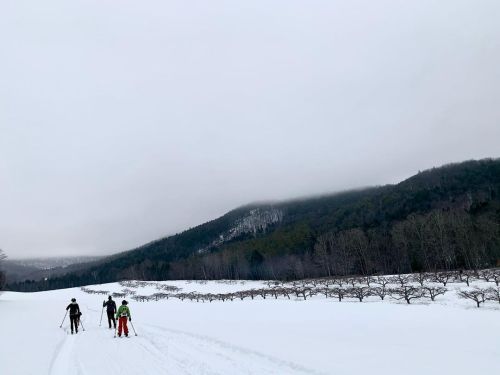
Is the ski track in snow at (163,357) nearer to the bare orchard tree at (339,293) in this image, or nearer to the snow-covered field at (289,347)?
the snow-covered field at (289,347)

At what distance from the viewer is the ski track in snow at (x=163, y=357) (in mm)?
9484

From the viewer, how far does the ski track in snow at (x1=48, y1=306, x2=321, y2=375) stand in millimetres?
9484

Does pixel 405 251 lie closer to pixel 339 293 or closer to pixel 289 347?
pixel 339 293

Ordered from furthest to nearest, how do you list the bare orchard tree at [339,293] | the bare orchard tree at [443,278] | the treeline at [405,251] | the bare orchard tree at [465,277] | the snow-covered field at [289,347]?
the treeline at [405,251], the bare orchard tree at [443,278], the bare orchard tree at [465,277], the bare orchard tree at [339,293], the snow-covered field at [289,347]

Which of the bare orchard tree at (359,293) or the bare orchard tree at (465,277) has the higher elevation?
the bare orchard tree at (359,293)

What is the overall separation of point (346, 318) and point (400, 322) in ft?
9.80

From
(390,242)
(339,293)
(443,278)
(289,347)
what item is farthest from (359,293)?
(390,242)

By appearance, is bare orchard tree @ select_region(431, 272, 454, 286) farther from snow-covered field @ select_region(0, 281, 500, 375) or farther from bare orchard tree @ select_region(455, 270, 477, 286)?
snow-covered field @ select_region(0, 281, 500, 375)

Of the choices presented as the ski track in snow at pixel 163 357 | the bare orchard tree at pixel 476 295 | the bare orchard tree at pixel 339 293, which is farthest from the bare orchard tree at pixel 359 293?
the ski track in snow at pixel 163 357

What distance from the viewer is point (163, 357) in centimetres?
1141

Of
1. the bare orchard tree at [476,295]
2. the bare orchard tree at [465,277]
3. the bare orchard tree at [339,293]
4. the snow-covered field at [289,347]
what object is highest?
the snow-covered field at [289,347]

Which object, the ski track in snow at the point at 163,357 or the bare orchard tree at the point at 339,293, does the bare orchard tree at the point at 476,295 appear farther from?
the ski track in snow at the point at 163,357

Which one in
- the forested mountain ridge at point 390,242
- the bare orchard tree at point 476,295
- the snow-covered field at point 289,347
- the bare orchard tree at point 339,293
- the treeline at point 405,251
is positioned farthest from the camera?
the forested mountain ridge at point 390,242

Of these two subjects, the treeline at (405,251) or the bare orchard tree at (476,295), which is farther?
the treeline at (405,251)
